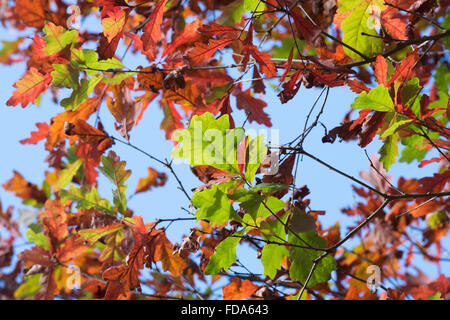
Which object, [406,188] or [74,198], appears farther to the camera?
[406,188]

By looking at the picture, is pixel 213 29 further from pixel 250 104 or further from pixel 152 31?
pixel 250 104

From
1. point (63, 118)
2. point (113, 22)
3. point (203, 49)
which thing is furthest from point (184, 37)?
point (63, 118)

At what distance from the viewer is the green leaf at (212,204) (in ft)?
3.26

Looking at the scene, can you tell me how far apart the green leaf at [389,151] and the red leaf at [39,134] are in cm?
139

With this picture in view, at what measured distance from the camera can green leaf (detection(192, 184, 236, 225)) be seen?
100cm

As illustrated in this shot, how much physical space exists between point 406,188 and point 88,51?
1870 millimetres

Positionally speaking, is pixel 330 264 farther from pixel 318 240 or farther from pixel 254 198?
pixel 254 198

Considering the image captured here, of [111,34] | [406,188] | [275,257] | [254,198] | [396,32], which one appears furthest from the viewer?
[406,188]

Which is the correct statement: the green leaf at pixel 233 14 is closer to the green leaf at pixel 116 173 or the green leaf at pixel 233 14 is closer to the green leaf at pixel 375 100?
the green leaf at pixel 116 173

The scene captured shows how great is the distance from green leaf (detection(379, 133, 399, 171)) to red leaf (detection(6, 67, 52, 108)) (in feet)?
→ 3.36

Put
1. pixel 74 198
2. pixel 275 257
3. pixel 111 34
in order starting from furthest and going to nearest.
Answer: pixel 74 198 → pixel 111 34 → pixel 275 257

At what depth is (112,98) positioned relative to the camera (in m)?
1.64
